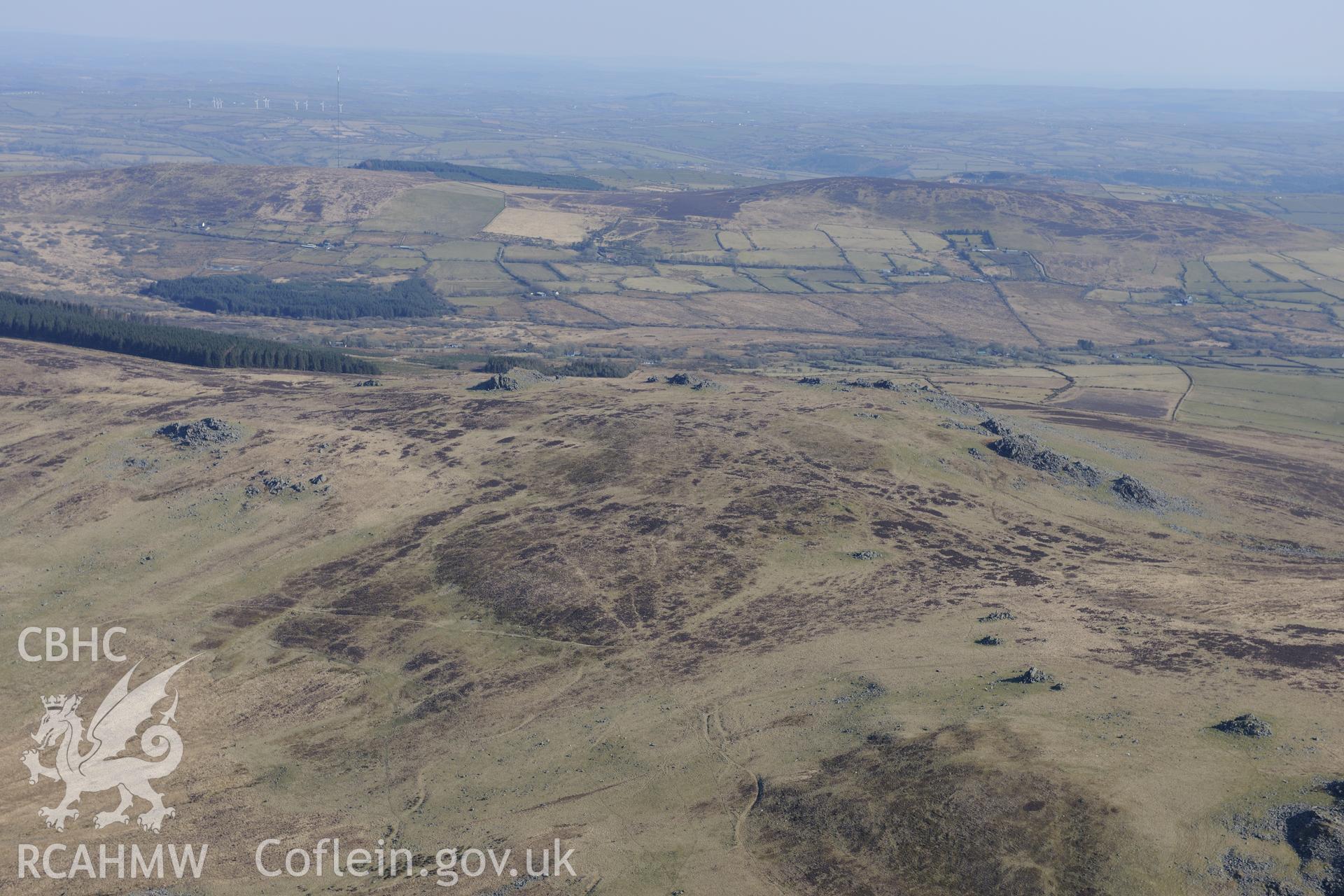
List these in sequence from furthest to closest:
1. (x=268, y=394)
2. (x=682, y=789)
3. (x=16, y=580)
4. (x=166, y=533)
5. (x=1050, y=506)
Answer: (x=268, y=394) < (x=1050, y=506) < (x=166, y=533) < (x=16, y=580) < (x=682, y=789)

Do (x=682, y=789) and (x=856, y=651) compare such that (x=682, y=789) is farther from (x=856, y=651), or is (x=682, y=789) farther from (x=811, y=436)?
(x=811, y=436)

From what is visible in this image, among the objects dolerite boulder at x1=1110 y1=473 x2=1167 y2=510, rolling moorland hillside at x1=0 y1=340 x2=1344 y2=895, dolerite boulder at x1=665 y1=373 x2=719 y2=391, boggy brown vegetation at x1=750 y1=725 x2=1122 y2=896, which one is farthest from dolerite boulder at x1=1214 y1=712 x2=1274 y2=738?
dolerite boulder at x1=665 y1=373 x2=719 y2=391

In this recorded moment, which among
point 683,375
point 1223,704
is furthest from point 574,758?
point 683,375

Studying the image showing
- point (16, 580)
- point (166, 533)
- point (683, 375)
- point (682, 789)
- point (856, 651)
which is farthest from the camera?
point (683, 375)

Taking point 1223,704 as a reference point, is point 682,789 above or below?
below

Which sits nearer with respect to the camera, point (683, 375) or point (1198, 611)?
point (1198, 611)

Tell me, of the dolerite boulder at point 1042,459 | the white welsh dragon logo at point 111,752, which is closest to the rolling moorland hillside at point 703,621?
the dolerite boulder at point 1042,459

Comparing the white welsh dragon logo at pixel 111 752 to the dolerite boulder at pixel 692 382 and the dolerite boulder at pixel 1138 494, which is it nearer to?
the dolerite boulder at pixel 692 382
